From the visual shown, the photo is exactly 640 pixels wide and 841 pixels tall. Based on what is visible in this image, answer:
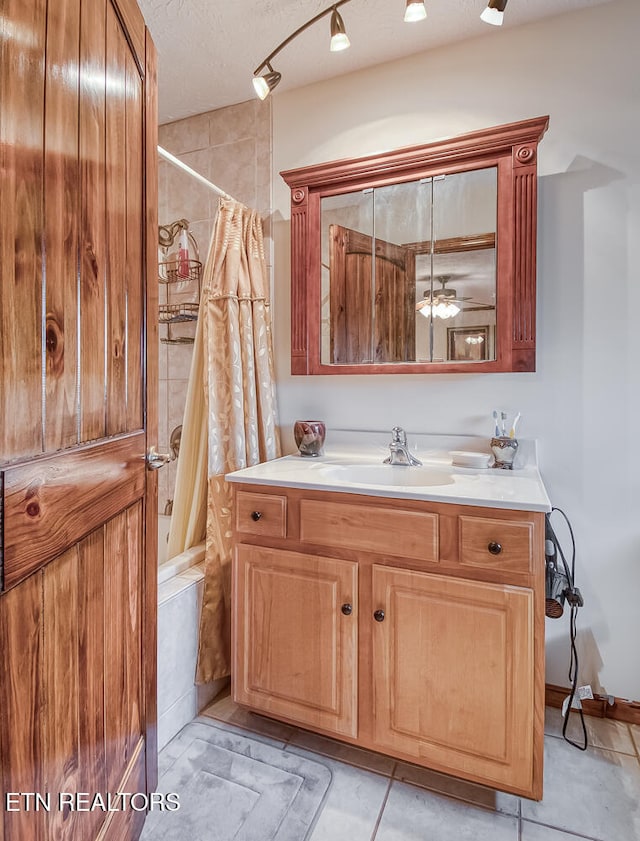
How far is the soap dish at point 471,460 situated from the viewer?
168 centimetres

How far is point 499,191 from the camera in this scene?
1.66 m

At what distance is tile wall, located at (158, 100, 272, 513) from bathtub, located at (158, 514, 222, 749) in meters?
0.78

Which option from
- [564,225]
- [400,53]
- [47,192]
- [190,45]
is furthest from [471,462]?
[190,45]

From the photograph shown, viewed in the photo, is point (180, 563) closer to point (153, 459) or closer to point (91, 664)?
point (153, 459)

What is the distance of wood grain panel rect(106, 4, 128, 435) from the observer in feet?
3.11

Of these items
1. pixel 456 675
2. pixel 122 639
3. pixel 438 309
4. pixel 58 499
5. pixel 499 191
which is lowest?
pixel 456 675

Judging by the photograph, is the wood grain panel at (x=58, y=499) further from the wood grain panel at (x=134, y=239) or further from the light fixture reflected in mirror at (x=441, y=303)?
the light fixture reflected in mirror at (x=441, y=303)

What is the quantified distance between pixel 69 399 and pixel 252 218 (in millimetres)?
1446

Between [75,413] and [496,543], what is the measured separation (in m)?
1.05

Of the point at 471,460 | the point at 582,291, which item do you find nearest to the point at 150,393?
the point at 471,460

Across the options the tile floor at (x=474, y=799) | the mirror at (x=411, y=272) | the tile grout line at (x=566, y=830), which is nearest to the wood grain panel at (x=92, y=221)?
the mirror at (x=411, y=272)

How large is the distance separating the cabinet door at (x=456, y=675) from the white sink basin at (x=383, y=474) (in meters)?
0.40

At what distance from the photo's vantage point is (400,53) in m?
1.85

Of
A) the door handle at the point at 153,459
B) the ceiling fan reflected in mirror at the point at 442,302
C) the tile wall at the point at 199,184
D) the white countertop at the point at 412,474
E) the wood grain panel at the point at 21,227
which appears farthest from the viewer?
the tile wall at the point at 199,184
